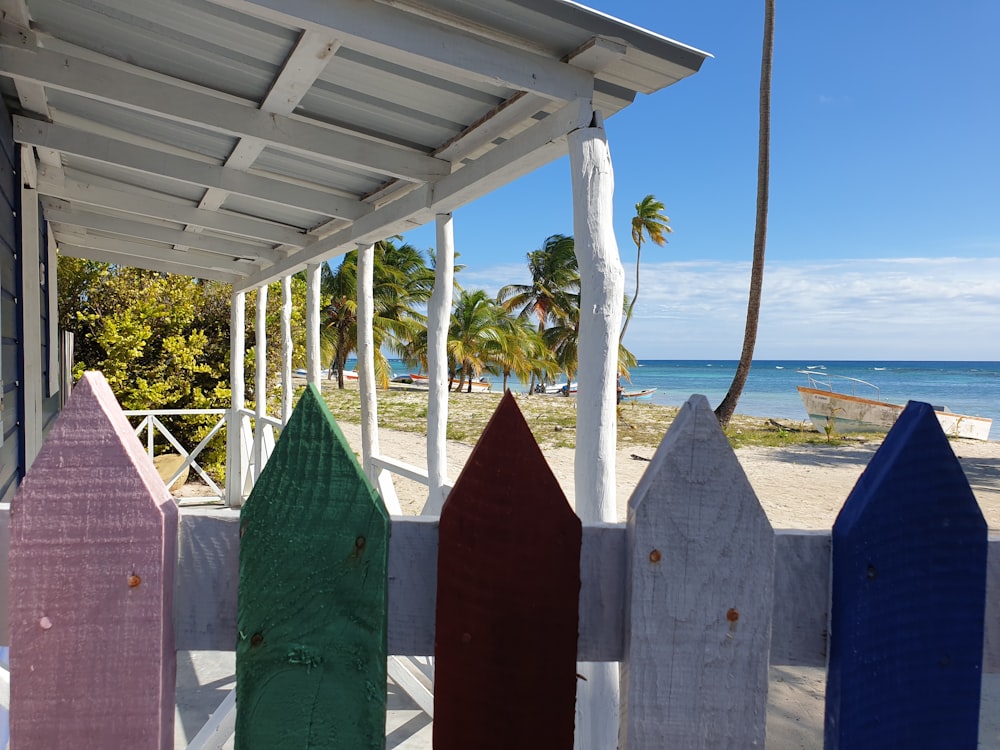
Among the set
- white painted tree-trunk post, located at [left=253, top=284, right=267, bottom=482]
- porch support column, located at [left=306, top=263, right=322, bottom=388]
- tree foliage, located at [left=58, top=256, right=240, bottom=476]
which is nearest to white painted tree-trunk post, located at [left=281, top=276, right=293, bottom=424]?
white painted tree-trunk post, located at [left=253, top=284, right=267, bottom=482]

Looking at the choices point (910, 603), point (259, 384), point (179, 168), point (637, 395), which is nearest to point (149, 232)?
point (259, 384)

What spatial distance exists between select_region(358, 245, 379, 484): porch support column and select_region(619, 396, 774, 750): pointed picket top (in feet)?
14.0

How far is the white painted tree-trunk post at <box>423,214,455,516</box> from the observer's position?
4.12 m

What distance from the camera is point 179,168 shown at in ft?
14.8

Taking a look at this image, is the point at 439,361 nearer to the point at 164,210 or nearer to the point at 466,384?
the point at 164,210

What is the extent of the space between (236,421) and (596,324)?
6806 millimetres

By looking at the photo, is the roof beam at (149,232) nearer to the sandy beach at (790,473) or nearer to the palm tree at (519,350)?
the sandy beach at (790,473)

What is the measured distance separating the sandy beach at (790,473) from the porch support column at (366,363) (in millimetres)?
4206

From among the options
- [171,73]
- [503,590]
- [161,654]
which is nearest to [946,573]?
[503,590]

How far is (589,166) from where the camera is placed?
264cm

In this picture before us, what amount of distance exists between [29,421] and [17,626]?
446 cm

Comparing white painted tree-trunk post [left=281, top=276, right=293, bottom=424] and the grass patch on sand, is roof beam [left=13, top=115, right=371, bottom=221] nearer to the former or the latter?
white painted tree-trunk post [left=281, top=276, right=293, bottom=424]

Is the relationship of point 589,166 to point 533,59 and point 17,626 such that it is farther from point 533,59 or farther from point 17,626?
point 17,626

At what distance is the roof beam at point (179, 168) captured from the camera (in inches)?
161
